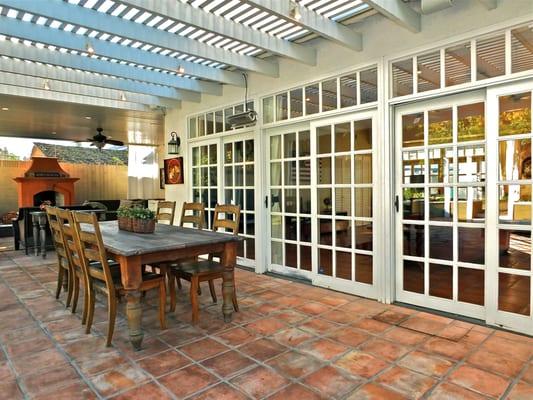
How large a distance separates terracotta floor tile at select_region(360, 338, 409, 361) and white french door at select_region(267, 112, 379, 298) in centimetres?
107

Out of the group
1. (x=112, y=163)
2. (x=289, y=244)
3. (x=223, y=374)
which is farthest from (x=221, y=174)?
A: (x=112, y=163)

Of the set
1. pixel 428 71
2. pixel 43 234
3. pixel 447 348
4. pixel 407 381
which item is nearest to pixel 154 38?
pixel 428 71

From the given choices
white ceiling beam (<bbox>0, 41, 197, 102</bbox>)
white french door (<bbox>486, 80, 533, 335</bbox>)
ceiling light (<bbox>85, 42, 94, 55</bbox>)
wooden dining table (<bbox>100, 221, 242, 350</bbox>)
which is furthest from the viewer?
white ceiling beam (<bbox>0, 41, 197, 102</bbox>)

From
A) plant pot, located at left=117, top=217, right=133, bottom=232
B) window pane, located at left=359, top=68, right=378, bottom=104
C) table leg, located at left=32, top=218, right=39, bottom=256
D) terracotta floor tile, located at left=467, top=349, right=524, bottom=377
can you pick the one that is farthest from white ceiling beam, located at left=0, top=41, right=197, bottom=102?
terracotta floor tile, located at left=467, top=349, right=524, bottom=377

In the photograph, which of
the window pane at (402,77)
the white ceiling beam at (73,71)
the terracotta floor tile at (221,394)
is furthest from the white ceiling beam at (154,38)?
A: the terracotta floor tile at (221,394)

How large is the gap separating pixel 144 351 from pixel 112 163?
34.3 feet

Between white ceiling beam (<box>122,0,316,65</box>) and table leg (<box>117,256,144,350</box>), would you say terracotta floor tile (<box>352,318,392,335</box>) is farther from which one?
white ceiling beam (<box>122,0,316,65</box>)

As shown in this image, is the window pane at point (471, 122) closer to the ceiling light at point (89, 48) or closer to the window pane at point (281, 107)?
the window pane at point (281, 107)

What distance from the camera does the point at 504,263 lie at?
2902mm

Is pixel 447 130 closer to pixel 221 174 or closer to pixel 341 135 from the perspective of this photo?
pixel 341 135

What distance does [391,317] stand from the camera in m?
3.17

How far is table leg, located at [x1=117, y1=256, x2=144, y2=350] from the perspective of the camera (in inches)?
100

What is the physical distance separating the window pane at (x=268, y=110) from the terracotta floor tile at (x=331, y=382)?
321 cm

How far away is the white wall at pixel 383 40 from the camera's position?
9.31ft
